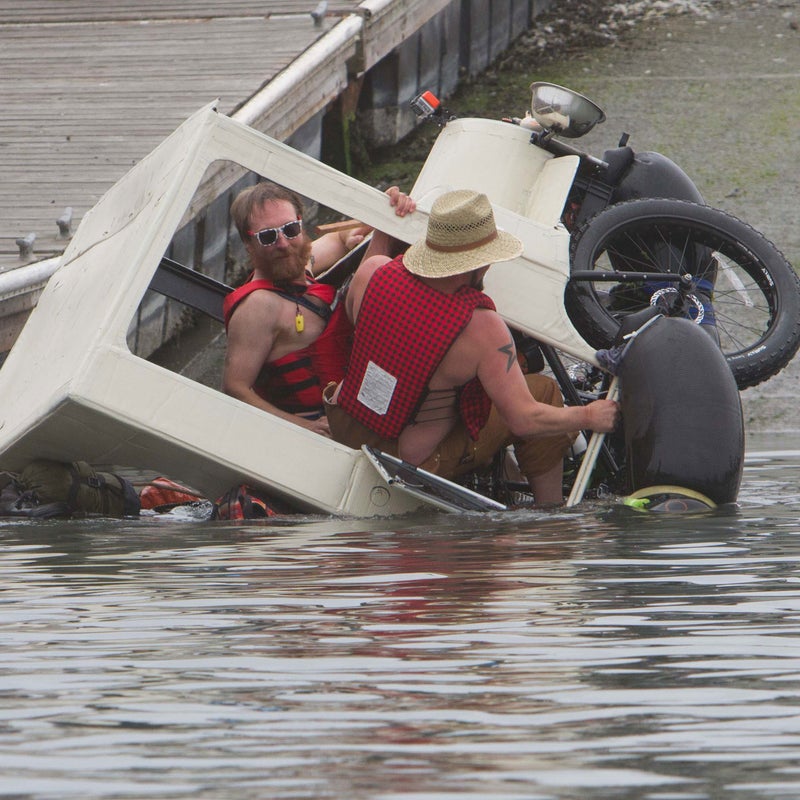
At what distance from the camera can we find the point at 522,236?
6406mm

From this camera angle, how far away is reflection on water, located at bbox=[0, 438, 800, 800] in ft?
8.39

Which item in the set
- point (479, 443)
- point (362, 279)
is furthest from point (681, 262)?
point (362, 279)

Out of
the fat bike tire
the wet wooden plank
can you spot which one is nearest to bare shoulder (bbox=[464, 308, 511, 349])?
the fat bike tire

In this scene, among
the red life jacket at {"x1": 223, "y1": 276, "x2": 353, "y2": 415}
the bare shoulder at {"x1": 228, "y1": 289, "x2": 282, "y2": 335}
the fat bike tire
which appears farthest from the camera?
the fat bike tire

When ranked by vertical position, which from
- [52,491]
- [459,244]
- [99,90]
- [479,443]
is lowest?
[99,90]

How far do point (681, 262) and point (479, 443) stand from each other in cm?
119

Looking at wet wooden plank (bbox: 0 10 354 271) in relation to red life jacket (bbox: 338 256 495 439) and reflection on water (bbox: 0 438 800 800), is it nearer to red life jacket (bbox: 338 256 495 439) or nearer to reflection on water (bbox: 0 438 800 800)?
red life jacket (bbox: 338 256 495 439)

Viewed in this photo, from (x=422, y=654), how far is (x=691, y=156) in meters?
11.2

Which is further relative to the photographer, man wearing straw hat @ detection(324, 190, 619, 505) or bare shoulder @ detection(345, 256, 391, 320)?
bare shoulder @ detection(345, 256, 391, 320)

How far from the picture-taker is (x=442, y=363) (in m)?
5.89

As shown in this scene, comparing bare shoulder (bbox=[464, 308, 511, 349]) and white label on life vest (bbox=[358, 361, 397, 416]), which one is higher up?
bare shoulder (bbox=[464, 308, 511, 349])

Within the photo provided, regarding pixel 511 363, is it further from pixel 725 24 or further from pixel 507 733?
pixel 725 24

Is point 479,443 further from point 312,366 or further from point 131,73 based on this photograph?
point 131,73

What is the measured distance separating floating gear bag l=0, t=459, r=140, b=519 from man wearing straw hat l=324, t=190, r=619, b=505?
99 centimetres
